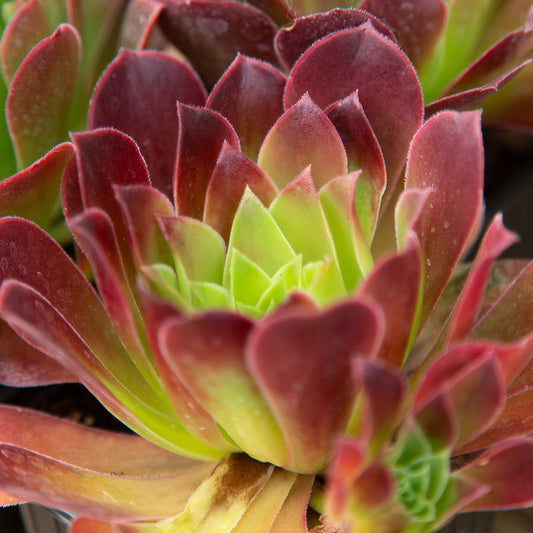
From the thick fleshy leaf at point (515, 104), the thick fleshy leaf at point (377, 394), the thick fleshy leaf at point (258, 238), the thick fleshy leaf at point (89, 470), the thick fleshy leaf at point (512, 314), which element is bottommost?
the thick fleshy leaf at point (89, 470)

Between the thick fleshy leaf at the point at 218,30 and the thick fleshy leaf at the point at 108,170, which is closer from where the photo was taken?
the thick fleshy leaf at the point at 108,170

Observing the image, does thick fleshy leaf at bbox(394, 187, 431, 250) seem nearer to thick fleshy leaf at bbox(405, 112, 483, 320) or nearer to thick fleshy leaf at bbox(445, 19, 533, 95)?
thick fleshy leaf at bbox(405, 112, 483, 320)

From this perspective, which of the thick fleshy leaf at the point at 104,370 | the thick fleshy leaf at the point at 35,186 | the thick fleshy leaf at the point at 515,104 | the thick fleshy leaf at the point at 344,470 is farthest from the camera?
the thick fleshy leaf at the point at 515,104

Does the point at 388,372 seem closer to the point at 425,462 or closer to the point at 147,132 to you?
the point at 425,462

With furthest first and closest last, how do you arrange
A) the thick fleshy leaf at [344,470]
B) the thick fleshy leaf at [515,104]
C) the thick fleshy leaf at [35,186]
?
the thick fleshy leaf at [515,104]
the thick fleshy leaf at [35,186]
the thick fleshy leaf at [344,470]

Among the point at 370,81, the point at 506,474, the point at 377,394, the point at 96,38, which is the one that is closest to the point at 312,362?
the point at 377,394

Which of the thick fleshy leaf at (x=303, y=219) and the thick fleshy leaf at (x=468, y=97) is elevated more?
the thick fleshy leaf at (x=468, y=97)

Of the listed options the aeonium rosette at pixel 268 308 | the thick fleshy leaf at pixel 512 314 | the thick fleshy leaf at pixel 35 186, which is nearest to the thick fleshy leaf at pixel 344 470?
the aeonium rosette at pixel 268 308

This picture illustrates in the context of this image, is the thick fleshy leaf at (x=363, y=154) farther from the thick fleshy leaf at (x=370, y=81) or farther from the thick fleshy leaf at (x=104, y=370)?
the thick fleshy leaf at (x=104, y=370)
